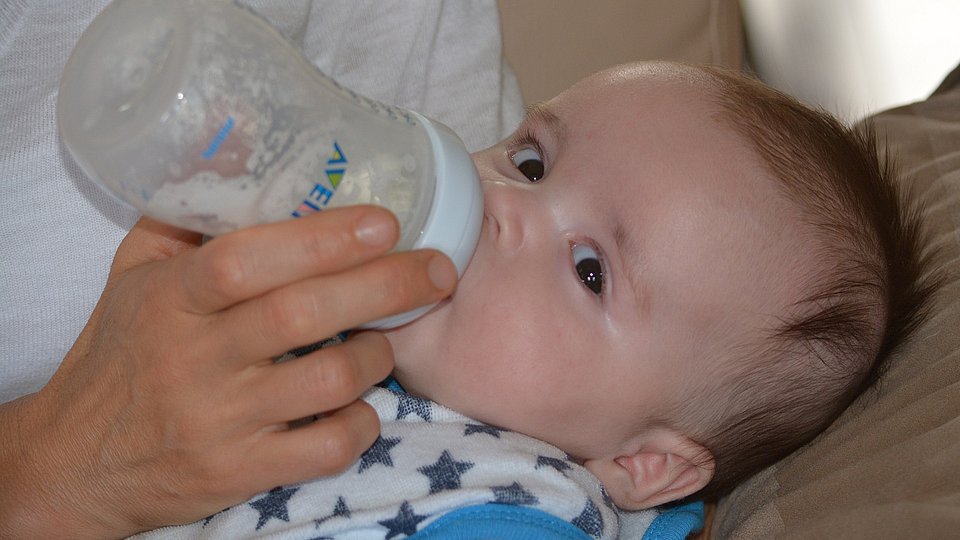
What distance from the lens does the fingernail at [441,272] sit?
102 centimetres

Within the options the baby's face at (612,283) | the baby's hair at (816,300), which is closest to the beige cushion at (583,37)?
the baby's hair at (816,300)

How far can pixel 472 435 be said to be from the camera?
1.31 m

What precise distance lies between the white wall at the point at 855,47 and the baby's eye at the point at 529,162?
1.52m

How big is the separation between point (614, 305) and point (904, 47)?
1.98 meters

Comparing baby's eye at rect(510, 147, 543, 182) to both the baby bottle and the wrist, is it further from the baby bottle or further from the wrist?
the wrist

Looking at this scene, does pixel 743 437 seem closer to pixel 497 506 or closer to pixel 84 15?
pixel 497 506

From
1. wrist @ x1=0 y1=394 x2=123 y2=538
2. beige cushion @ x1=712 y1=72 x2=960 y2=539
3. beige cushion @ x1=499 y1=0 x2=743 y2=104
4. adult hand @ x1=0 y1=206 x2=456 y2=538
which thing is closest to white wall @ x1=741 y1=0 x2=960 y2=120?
beige cushion @ x1=499 y1=0 x2=743 y2=104

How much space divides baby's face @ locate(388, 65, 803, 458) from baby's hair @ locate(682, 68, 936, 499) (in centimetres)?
4

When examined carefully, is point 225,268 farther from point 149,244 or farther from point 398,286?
point 149,244

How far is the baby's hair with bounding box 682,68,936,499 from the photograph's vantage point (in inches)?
51.4

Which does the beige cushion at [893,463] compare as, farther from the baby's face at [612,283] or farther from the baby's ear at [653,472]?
the baby's face at [612,283]

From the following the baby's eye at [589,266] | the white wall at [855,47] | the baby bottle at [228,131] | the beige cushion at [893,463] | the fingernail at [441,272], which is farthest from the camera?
the white wall at [855,47]

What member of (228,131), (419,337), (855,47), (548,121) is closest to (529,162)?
(548,121)

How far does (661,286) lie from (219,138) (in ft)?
1.98
